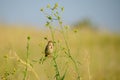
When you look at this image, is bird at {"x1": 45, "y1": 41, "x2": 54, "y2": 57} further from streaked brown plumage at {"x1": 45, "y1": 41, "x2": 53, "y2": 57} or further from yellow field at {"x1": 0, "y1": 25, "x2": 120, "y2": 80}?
yellow field at {"x1": 0, "y1": 25, "x2": 120, "y2": 80}

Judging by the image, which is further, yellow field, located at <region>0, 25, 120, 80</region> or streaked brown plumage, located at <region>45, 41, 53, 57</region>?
yellow field, located at <region>0, 25, 120, 80</region>

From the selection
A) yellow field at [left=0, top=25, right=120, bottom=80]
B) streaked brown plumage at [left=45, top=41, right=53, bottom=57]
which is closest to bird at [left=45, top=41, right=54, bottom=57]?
streaked brown plumage at [left=45, top=41, right=53, bottom=57]

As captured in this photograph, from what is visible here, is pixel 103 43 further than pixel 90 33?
No

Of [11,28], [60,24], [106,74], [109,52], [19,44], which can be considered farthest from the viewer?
[11,28]

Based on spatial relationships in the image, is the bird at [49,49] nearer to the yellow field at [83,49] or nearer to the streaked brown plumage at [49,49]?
the streaked brown plumage at [49,49]

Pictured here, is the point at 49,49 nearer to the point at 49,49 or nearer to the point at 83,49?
the point at 49,49

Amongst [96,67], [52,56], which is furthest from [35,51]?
[52,56]

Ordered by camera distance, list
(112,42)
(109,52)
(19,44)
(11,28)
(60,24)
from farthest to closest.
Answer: (112,42), (11,28), (109,52), (19,44), (60,24)

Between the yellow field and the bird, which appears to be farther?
the yellow field

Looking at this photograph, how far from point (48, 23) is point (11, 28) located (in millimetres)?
9152

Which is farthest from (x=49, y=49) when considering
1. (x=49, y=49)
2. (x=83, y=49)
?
(x=83, y=49)

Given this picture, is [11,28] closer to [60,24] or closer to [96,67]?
[96,67]

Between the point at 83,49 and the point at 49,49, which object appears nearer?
the point at 49,49

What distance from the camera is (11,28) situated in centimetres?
1245
